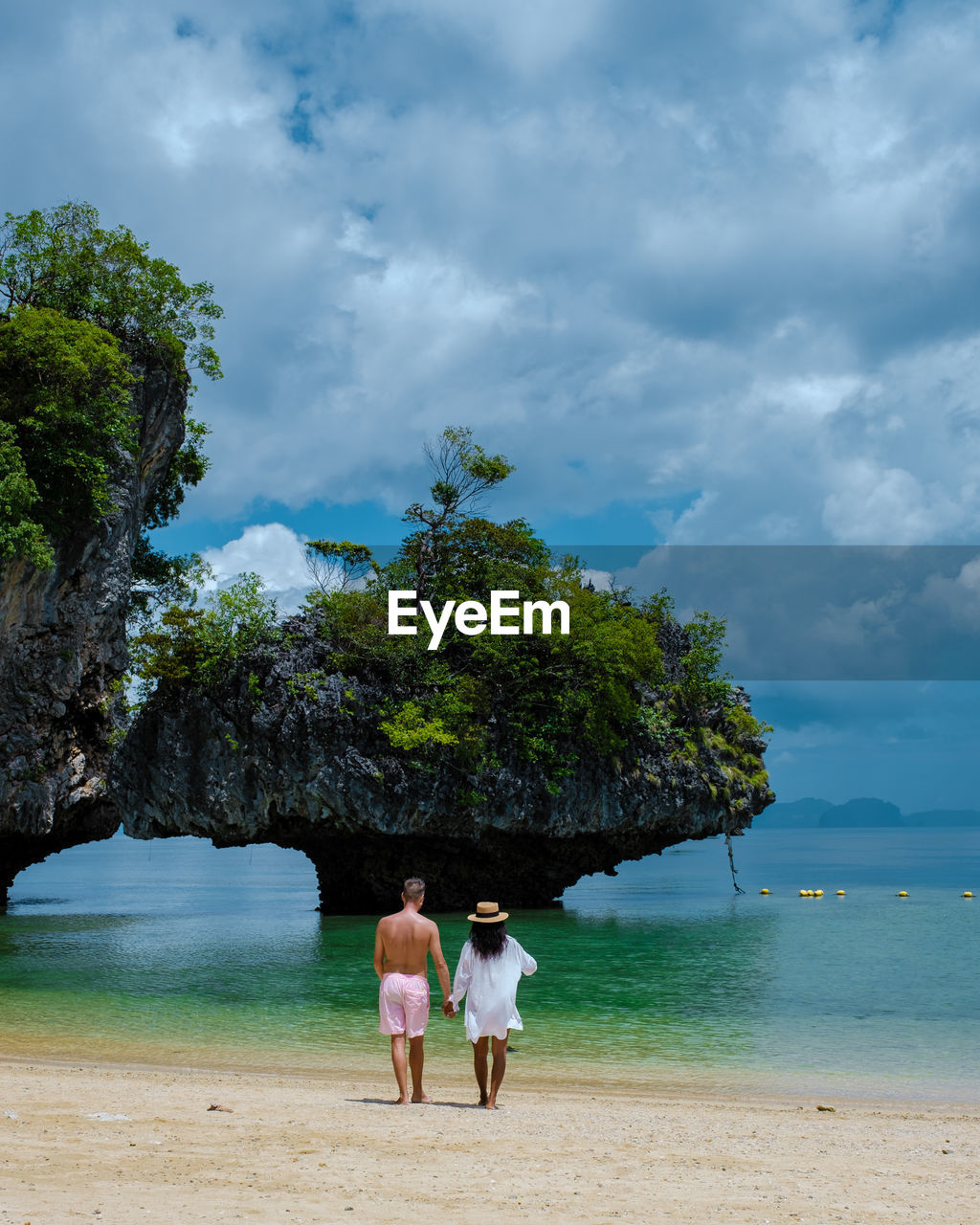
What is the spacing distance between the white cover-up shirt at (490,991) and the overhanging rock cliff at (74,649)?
1908 centimetres

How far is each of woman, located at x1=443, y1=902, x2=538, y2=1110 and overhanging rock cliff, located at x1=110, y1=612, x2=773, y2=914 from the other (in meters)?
17.9

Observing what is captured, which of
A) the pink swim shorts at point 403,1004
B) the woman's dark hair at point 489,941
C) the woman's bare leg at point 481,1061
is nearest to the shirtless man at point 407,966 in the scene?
the pink swim shorts at point 403,1004

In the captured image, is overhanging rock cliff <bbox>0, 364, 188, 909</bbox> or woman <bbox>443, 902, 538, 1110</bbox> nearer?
woman <bbox>443, 902, 538, 1110</bbox>

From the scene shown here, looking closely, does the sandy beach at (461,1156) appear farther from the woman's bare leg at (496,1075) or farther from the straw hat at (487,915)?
the straw hat at (487,915)

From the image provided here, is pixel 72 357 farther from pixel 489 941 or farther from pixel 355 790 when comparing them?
pixel 489 941

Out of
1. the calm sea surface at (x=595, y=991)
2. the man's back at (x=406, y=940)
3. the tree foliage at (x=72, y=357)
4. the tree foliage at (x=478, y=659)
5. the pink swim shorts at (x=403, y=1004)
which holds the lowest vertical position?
the calm sea surface at (x=595, y=991)

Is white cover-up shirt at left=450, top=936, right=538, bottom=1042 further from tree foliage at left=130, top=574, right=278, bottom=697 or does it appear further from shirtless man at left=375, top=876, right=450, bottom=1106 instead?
tree foliage at left=130, top=574, right=278, bottom=697

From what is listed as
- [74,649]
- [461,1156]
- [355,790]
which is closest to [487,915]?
[461,1156]

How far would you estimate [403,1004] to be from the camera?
7.90 meters

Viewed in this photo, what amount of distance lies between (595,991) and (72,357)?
57.6 feet

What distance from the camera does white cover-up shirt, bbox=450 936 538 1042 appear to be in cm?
759

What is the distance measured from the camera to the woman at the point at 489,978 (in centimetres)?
760

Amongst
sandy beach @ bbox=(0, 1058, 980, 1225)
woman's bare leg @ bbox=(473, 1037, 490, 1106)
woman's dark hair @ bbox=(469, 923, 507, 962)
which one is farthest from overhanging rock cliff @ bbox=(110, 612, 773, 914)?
woman's dark hair @ bbox=(469, 923, 507, 962)

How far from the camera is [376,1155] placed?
252 inches
